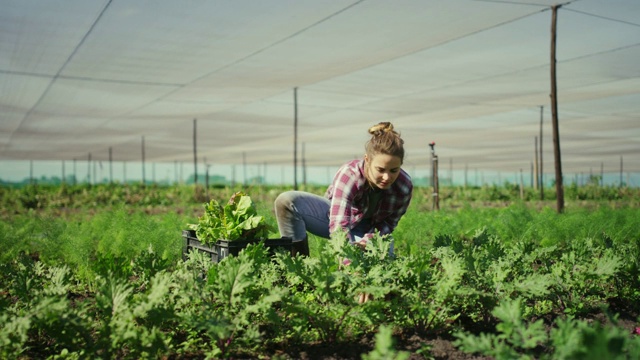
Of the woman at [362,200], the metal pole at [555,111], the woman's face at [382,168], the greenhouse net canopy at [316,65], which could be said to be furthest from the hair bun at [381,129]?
the metal pole at [555,111]

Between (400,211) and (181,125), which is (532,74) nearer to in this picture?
(400,211)

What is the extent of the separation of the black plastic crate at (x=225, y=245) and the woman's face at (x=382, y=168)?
0.72 metres

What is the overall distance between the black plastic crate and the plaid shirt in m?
0.36

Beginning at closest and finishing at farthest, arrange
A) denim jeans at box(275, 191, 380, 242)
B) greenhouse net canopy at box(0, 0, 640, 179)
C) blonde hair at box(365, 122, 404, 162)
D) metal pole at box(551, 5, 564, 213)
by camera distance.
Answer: blonde hair at box(365, 122, 404, 162)
denim jeans at box(275, 191, 380, 242)
greenhouse net canopy at box(0, 0, 640, 179)
metal pole at box(551, 5, 564, 213)

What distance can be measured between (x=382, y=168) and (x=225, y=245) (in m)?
1.10

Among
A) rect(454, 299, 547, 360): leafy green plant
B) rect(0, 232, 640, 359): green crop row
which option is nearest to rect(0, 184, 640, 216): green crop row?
rect(0, 232, 640, 359): green crop row

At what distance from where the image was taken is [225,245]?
322 centimetres

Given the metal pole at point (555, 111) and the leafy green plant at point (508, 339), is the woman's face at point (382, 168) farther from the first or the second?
the metal pole at point (555, 111)

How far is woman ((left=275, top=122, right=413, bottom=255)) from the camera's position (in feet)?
10.6

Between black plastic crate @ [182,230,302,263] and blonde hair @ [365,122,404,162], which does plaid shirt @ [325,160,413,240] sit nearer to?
blonde hair @ [365,122,404,162]

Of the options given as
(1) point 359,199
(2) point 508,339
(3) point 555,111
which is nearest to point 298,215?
(1) point 359,199

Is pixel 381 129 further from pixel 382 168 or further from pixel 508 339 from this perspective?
pixel 508 339

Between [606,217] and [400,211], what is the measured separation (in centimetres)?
303

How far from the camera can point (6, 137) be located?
1708cm
